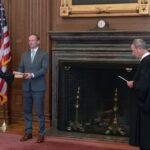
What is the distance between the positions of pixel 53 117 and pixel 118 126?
38.6 inches

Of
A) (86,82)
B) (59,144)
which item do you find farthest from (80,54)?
(59,144)

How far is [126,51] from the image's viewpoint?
547 centimetres

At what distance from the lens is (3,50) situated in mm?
5957

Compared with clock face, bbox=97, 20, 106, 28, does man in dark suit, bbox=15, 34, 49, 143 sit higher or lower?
lower

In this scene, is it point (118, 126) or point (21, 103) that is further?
point (21, 103)

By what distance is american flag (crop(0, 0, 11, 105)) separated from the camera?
5934mm

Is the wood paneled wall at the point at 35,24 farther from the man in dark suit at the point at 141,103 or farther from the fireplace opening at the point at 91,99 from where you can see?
the man in dark suit at the point at 141,103

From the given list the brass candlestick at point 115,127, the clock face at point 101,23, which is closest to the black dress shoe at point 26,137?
the brass candlestick at point 115,127

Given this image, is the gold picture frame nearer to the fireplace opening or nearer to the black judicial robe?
the fireplace opening

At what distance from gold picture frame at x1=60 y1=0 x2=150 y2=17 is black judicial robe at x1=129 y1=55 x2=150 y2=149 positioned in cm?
181

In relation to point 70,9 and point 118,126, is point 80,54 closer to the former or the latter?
point 70,9

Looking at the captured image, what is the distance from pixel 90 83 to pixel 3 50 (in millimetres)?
1408

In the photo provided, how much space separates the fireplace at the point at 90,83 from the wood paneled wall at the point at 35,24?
0.80 feet

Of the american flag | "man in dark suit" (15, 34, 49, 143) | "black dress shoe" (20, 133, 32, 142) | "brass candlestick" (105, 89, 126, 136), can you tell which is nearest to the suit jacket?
"man in dark suit" (15, 34, 49, 143)
